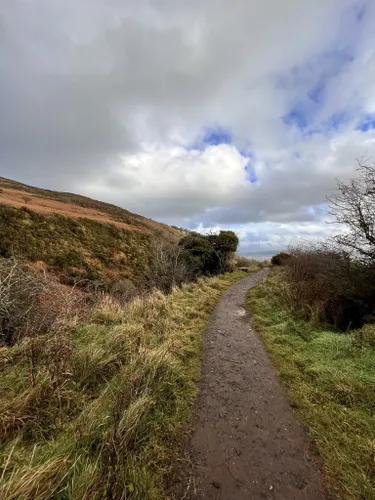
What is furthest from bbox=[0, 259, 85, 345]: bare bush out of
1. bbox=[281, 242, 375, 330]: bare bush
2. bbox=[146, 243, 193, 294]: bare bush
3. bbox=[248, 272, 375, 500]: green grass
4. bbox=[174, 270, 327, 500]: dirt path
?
bbox=[281, 242, 375, 330]: bare bush

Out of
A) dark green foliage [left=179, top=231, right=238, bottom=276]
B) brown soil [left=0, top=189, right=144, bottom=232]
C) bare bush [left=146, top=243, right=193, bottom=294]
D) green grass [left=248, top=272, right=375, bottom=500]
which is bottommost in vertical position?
green grass [left=248, top=272, right=375, bottom=500]

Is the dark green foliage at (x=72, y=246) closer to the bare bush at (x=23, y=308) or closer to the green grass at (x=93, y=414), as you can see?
the bare bush at (x=23, y=308)

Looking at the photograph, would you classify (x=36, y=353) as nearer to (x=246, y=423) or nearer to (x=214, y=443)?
(x=214, y=443)

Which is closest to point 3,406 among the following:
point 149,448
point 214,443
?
point 149,448

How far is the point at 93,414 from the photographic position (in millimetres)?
2939

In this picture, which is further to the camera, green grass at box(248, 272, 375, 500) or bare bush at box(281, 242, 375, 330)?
bare bush at box(281, 242, 375, 330)

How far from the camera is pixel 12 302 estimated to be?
5605mm

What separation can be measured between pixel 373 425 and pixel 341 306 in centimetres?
493

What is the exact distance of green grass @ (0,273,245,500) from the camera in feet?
7.17

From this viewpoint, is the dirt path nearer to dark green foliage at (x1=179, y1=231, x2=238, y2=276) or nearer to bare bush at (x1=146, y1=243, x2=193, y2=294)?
bare bush at (x1=146, y1=243, x2=193, y2=294)

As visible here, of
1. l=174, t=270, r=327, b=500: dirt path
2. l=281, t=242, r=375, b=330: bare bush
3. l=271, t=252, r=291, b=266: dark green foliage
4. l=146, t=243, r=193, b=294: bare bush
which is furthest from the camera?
l=271, t=252, r=291, b=266: dark green foliage

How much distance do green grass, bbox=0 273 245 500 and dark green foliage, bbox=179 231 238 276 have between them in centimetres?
1134

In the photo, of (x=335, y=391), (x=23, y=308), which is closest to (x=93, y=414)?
(x=335, y=391)

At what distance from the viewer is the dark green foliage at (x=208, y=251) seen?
1694 centimetres
